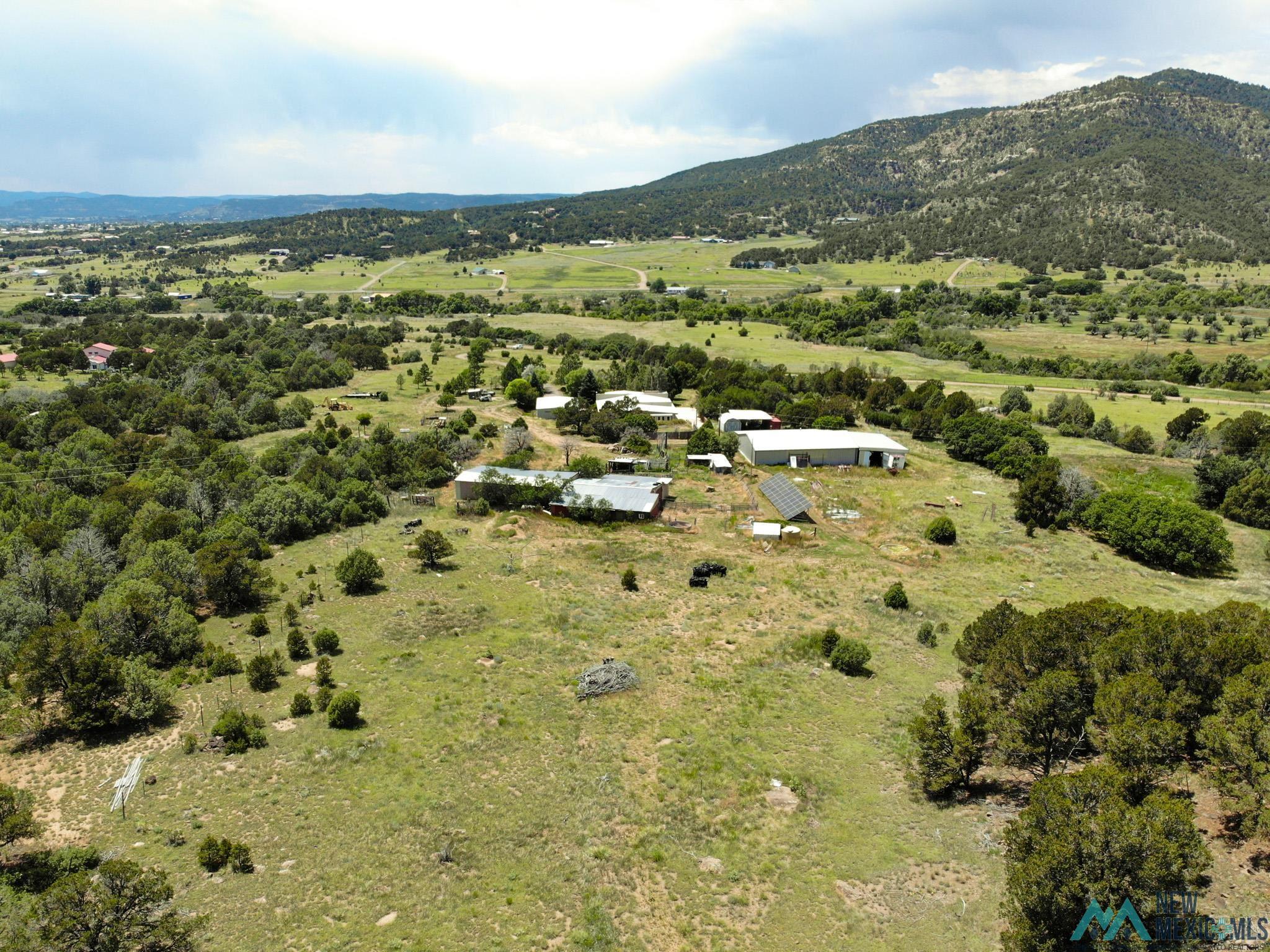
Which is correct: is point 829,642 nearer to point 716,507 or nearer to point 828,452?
point 716,507

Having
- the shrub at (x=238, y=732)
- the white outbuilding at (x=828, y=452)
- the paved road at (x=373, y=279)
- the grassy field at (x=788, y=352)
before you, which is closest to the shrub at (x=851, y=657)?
the shrub at (x=238, y=732)

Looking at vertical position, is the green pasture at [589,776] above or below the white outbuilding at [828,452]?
below

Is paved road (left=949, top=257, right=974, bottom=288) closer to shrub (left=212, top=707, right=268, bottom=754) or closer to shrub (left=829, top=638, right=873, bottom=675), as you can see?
shrub (left=829, top=638, right=873, bottom=675)

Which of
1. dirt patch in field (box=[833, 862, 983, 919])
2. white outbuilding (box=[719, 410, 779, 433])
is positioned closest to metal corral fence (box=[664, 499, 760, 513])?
white outbuilding (box=[719, 410, 779, 433])

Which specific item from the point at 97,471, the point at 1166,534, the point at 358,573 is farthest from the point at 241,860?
the point at 1166,534

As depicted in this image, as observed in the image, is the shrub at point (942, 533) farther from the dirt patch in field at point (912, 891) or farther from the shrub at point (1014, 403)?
the shrub at point (1014, 403)

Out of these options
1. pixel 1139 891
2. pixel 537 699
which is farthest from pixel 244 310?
pixel 1139 891
